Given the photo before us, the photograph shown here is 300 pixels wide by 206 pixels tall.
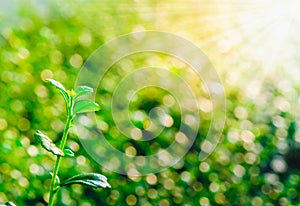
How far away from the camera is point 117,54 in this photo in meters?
3.34

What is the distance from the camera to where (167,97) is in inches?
126

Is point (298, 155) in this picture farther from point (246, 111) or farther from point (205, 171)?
point (205, 171)

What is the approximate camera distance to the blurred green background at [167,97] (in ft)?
8.96

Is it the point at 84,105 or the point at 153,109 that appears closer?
the point at 84,105

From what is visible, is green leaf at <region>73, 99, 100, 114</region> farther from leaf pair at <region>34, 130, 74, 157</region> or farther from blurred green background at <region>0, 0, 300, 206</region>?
blurred green background at <region>0, 0, 300, 206</region>

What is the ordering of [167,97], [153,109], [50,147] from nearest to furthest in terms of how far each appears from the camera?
[50,147] → [153,109] → [167,97]

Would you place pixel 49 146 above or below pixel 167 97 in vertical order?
below

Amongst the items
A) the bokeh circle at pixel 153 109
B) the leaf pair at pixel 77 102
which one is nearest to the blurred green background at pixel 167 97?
the bokeh circle at pixel 153 109

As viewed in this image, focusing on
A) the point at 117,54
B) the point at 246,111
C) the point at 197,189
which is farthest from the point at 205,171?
the point at 117,54

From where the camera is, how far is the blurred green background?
2730mm

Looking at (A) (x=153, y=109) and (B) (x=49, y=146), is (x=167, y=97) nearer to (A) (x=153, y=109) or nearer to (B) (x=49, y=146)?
(A) (x=153, y=109)

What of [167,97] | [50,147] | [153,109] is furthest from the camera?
[167,97]

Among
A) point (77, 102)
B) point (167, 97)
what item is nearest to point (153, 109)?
point (167, 97)

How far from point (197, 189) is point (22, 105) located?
1.03m
